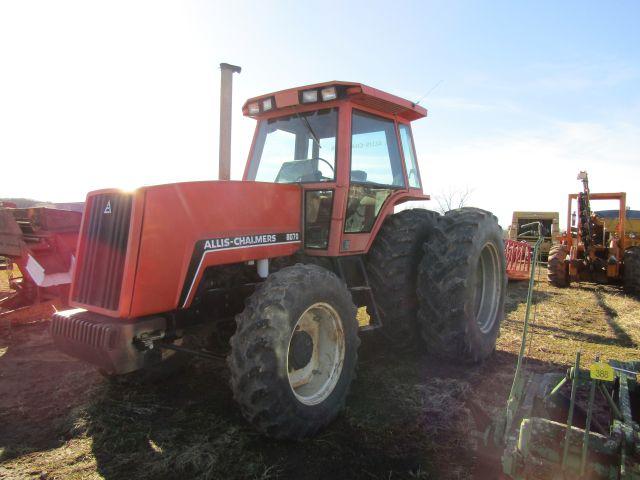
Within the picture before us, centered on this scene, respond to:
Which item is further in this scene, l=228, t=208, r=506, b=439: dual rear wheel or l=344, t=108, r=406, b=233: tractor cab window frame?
l=344, t=108, r=406, b=233: tractor cab window frame

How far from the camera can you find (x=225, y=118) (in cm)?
465

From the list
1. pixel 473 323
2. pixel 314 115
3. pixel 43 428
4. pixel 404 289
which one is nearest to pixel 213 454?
pixel 43 428

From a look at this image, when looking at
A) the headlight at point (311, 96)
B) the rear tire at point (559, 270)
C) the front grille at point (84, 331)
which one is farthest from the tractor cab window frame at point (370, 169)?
the rear tire at point (559, 270)

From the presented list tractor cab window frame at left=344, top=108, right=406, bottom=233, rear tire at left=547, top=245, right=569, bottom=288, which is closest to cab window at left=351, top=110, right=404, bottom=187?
tractor cab window frame at left=344, top=108, right=406, bottom=233

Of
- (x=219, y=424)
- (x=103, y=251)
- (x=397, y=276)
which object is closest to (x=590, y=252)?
(x=397, y=276)

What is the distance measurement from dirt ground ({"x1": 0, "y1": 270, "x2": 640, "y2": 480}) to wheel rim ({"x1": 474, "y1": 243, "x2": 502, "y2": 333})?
0.46 m

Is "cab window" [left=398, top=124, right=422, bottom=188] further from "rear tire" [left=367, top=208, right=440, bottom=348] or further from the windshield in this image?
the windshield

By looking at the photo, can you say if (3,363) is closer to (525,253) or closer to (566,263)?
(525,253)

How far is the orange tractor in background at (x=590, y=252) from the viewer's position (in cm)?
1010

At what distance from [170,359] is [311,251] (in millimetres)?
1499

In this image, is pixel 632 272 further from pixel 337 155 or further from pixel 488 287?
pixel 337 155

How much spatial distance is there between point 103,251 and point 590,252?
1093 cm

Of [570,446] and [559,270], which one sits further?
[559,270]

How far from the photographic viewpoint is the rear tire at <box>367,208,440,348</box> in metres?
4.34
